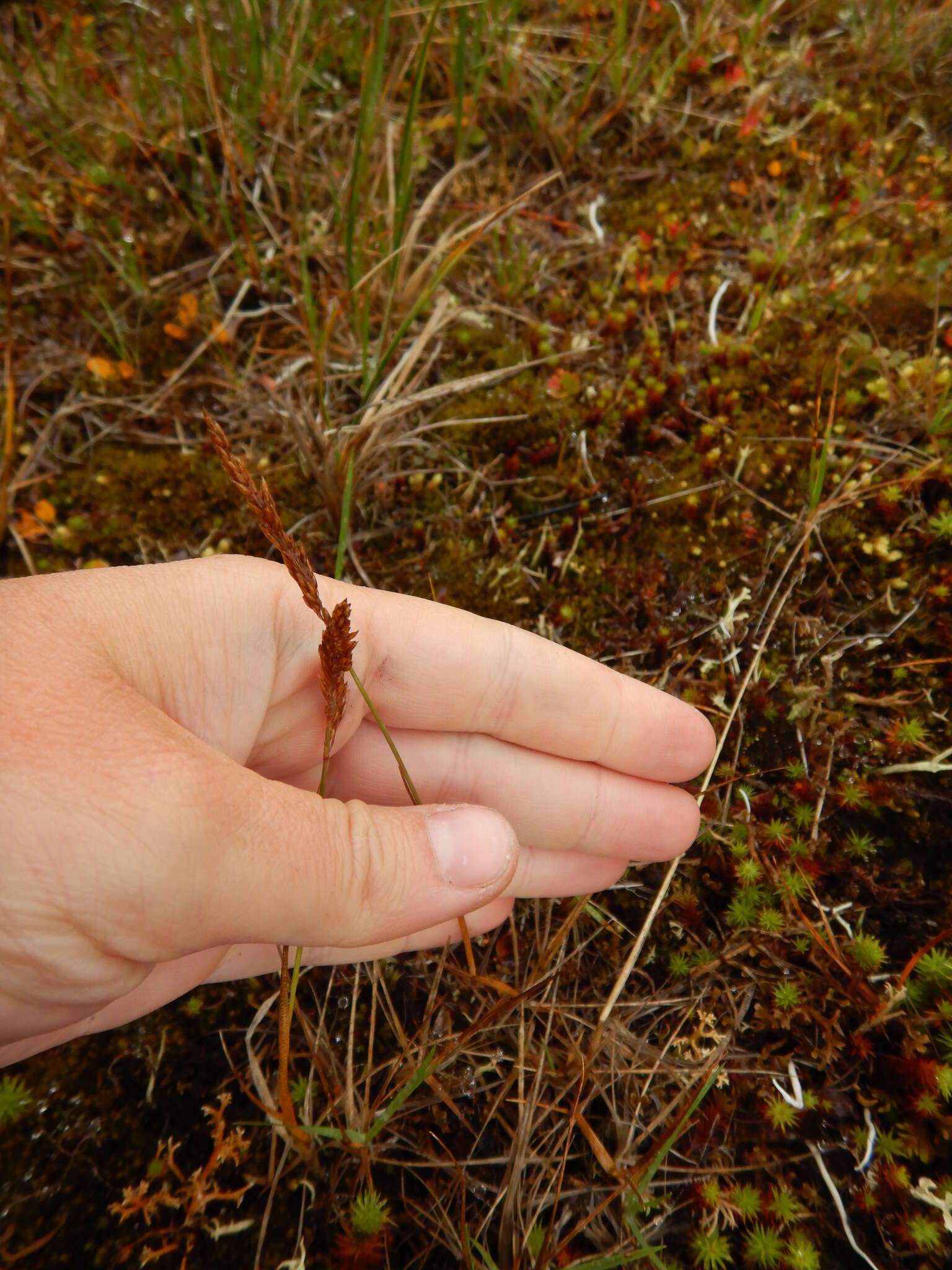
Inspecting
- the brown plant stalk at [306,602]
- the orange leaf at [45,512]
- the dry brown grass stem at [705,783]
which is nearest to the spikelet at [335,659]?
the brown plant stalk at [306,602]

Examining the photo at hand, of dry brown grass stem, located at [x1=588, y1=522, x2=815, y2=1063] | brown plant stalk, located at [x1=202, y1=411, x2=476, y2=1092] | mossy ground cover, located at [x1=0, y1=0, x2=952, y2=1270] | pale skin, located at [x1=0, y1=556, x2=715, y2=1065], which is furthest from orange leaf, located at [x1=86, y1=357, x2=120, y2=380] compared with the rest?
dry brown grass stem, located at [x1=588, y1=522, x2=815, y2=1063]

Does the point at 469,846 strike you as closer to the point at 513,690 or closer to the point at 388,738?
the point at 388,738

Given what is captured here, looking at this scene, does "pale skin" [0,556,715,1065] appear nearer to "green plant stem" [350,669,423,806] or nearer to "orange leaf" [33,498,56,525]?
"green plant stem" [350,669,423,806]

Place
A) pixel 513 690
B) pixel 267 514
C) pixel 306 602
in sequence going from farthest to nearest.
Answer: pixel 513 690 → pixel 306 602 → pixel 267 514

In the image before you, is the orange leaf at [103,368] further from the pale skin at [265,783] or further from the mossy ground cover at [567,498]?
the pale skin at [265,783]

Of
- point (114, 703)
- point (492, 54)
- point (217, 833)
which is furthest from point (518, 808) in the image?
point (492, 54)

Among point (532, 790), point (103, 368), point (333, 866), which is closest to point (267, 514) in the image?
point (333, 866)
